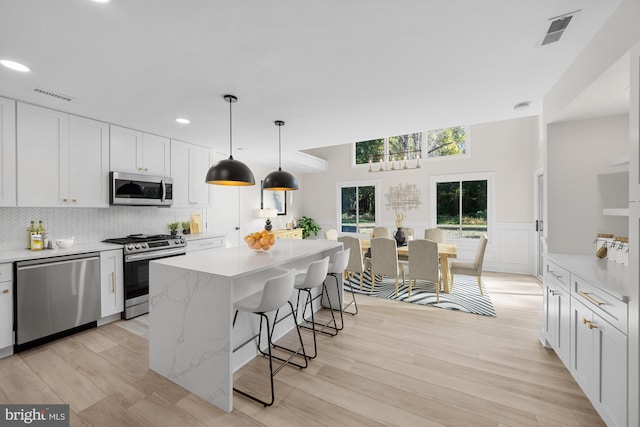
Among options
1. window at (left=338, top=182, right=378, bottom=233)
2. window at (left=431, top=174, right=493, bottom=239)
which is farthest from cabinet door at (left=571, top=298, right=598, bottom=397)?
window at (left=338, top=182, right=378, bottom=233)

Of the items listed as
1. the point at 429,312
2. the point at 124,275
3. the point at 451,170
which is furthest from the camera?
the point at 451,170

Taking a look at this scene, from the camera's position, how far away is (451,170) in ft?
20.3

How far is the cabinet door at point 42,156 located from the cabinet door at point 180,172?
1.30m

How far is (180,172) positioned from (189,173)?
0.17 meters

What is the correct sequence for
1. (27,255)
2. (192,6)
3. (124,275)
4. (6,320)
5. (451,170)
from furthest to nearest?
(451,170) < (124,275) < (27,255) < (6,320) < (192,6)

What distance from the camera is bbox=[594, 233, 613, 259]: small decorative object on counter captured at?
2.25 m

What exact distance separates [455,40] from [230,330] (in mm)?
2453

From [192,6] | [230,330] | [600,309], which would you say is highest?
[192,6]

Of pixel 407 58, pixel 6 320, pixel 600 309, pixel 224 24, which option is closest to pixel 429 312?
pixel 600 309

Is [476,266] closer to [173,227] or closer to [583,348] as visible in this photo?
[583,348]

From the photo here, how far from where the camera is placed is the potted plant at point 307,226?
763 centimetres

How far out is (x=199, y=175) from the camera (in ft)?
15.2

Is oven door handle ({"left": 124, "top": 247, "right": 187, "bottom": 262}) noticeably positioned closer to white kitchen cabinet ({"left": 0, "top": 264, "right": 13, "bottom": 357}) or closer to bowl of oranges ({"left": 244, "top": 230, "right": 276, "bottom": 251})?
white kitchen cabinet ({"left": 0, "top": 264, "right": 13, "bottom": 357})

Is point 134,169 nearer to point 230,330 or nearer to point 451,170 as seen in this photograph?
point 230,330
